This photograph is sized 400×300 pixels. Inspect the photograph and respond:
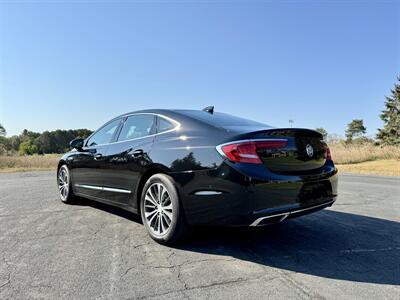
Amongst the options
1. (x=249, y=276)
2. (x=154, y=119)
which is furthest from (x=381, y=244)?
(x=154, y=119)

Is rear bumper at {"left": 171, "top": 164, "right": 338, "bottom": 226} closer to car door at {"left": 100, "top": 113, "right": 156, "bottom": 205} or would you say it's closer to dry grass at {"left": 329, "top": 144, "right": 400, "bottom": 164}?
car door at {"left": 100, "top": 113, "right": 156, "bottom": 205}

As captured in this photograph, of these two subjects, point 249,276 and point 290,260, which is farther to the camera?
point 290,260

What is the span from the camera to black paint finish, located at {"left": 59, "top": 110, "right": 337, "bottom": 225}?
3.08m

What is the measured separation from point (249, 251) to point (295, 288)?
914mm

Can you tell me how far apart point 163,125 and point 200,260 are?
165cm

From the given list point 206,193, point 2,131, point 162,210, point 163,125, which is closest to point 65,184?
point 163,125

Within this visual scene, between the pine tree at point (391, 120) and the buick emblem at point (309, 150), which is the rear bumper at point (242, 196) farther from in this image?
the pine tree at point (391, 120)

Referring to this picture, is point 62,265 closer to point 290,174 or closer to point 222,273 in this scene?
point 222,273

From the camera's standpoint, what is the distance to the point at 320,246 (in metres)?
3.64

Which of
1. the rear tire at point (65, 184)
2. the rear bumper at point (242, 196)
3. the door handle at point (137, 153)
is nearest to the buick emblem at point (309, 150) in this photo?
the rear bumper at point (242, 196)

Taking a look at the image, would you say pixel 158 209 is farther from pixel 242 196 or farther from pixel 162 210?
pixel 242 196

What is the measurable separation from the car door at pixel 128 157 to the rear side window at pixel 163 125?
0.32 ft

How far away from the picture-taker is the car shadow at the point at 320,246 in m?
2.97

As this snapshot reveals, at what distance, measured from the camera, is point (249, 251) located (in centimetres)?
346
